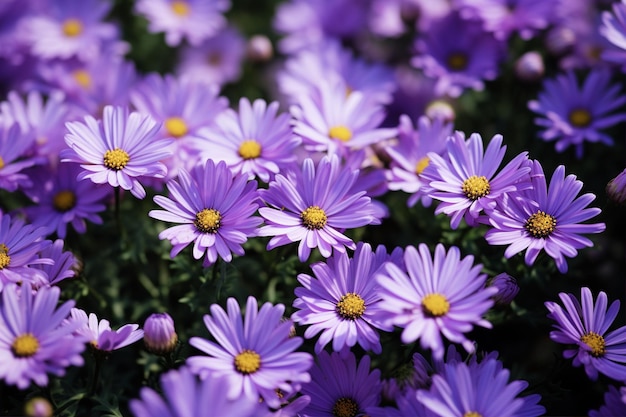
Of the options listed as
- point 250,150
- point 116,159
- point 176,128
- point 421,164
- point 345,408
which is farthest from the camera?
point 176,128

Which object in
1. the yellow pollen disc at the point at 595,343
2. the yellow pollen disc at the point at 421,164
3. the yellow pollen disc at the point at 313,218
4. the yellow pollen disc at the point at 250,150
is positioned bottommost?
the yellow pollen disc at the point at 595,343

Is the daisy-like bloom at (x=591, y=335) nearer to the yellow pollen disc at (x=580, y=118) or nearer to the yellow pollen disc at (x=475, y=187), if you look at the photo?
the yellow pollen disc at (x=475, y=187)

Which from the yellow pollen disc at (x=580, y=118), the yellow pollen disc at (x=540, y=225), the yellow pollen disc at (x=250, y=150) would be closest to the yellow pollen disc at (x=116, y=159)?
the yellow pollen disc at (x=250, y=150)

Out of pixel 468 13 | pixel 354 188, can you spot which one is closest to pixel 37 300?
pixel 354 188

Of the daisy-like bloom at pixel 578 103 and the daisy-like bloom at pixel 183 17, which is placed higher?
the daisy-like bloom at pixel 183 17

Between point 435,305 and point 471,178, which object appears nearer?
point 435,305

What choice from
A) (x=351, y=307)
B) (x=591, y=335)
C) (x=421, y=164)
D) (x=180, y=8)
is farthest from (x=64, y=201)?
(x=591, y=335)

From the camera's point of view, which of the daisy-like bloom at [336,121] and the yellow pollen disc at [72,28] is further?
the yellow pollen disc at [72,28]

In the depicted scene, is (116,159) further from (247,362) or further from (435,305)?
(435,305)
